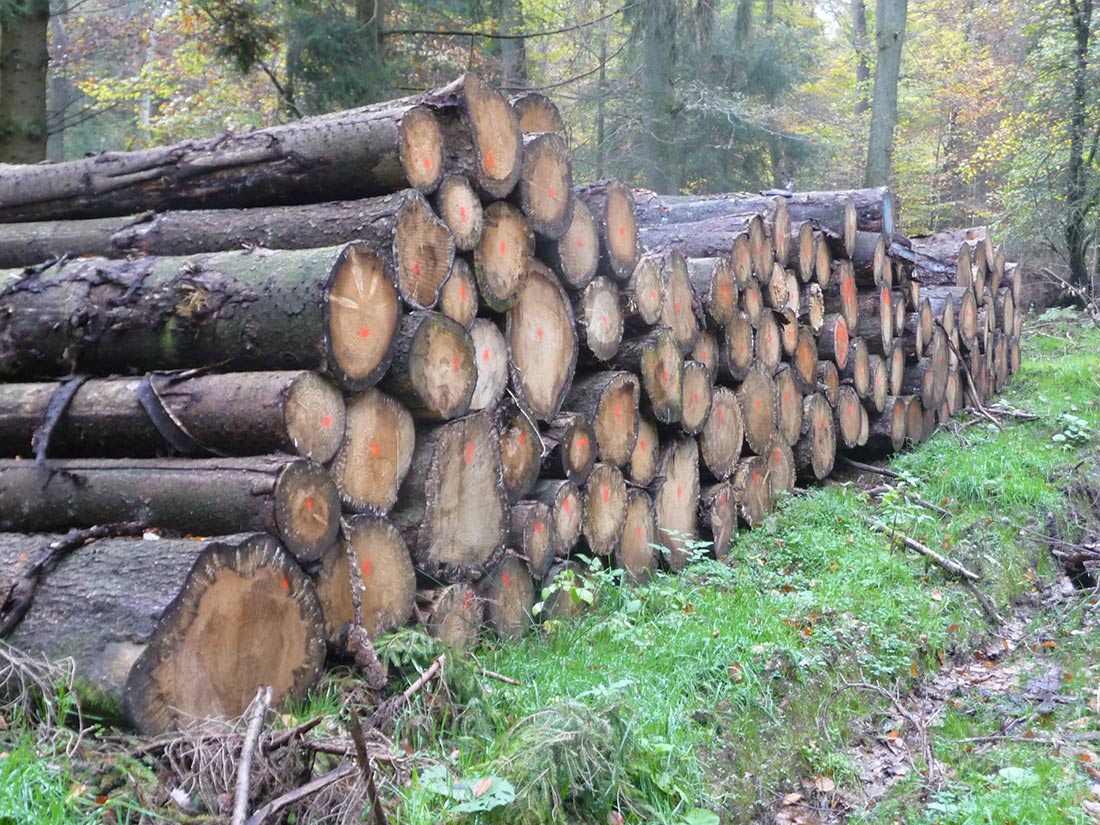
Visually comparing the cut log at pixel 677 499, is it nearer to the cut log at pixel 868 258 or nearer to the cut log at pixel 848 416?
the cut log at pixel 848 416

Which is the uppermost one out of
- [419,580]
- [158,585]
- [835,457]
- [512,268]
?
[512,268]

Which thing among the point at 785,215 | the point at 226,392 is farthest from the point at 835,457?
the point at 226,392

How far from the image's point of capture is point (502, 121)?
169 inches

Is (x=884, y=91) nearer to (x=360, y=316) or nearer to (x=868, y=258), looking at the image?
(x=868, y=258)

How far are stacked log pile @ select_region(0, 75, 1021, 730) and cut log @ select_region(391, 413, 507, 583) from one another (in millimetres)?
13

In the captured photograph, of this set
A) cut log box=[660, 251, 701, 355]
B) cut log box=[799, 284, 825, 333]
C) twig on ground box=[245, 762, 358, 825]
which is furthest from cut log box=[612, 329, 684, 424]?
twig on ground box=[245, 762, 358, 825]

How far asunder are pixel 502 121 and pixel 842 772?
3192 millimetres

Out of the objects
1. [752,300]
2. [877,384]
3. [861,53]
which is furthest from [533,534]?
[861,53]

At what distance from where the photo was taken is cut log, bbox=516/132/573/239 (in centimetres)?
453

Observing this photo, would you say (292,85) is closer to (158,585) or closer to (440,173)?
(440,173)

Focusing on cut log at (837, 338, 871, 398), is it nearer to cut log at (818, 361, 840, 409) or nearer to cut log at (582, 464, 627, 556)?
cut log at (818, 361, 840, 409)

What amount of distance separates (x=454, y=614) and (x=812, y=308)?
15.9 feet

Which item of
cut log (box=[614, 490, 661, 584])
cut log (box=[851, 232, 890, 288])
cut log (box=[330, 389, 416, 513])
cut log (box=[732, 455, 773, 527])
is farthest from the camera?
cut log (box=[851, 232, 890, 288])

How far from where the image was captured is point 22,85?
26.8 feet
